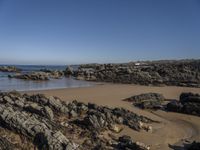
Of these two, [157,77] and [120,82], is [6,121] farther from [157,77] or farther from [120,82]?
Answer: [157,77]

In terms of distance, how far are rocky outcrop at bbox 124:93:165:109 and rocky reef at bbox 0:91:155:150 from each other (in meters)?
2.82

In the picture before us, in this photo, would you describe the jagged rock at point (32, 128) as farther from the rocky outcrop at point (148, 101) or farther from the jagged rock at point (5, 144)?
the rocky outcrop at point (148, 101)

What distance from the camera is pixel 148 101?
15.3m

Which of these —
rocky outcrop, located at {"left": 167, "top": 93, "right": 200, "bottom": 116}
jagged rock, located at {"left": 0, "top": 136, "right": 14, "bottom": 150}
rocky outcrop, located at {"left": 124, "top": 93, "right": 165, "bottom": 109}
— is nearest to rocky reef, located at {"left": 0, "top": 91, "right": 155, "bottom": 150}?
jagged rock, located at {"left": 0, "top": 136, "right": 14, "bottom": 150}

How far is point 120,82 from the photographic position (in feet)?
102

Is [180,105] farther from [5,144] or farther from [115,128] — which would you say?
[5,144]

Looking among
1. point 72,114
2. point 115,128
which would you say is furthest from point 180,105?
point 72,114

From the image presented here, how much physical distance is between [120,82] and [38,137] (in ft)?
78.6

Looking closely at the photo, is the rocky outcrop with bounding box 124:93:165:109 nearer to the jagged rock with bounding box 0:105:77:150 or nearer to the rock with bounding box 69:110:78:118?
the rock with bounding box 69:110:78:118

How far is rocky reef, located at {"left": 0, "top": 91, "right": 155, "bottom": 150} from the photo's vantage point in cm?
725

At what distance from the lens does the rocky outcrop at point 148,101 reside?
14623 mm

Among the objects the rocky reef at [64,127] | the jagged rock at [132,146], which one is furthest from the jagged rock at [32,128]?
the jagged rock at [132,146]

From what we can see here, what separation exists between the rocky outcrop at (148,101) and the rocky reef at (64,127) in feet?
9.27

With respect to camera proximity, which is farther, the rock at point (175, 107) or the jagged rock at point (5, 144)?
the rock at point (175, 107)
